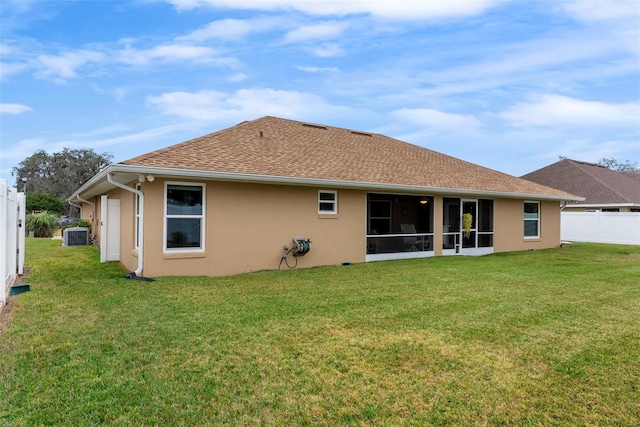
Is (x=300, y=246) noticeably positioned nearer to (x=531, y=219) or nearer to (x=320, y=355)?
(x=320, y=355)

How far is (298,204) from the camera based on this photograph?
10.7 m

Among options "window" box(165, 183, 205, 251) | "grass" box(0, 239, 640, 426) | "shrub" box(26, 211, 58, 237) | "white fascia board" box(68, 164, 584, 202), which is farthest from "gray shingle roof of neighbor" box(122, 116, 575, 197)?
"shrub" box(26, 211, 58, 237)

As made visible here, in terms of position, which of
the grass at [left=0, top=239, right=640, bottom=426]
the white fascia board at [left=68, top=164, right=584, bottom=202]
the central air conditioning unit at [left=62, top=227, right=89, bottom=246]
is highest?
the white fascia board at [left=68, top=164, right=584, bottom=202]

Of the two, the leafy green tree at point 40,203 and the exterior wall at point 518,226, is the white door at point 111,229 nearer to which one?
the exterior wall at point 518,226

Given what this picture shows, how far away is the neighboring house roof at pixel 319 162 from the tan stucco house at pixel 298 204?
5 cm

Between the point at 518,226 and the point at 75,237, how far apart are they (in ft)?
61.1

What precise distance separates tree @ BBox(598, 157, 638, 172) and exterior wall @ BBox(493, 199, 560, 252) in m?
50.7

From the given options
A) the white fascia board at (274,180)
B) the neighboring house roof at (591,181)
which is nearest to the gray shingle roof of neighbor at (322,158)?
the white fascia board at (274,180)

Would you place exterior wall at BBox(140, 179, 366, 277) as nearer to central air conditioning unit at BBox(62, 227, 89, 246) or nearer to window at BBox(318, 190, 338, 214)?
window at BBox(318, 190, 338, 214)

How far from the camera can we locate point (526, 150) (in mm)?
31141

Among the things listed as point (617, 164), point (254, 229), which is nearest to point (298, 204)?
point (254, 229)

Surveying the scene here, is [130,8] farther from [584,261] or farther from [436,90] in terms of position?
[584,261]

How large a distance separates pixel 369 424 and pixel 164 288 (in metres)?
5.74

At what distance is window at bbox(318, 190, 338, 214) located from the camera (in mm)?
11188
